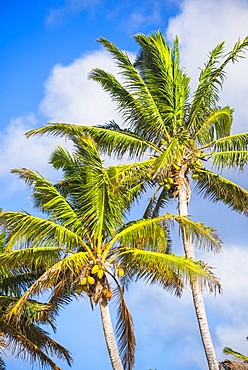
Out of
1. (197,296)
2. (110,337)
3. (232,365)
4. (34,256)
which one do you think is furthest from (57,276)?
(232,365)

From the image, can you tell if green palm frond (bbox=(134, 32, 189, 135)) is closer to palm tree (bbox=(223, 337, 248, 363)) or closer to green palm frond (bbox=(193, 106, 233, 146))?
green palm frond (bbox=(193, 106, 233, 146))

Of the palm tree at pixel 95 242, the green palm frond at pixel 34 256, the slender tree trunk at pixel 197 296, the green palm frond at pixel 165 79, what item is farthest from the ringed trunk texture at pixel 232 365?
the green palm frond at pixel 165 79

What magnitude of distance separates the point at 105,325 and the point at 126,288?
13.7ft

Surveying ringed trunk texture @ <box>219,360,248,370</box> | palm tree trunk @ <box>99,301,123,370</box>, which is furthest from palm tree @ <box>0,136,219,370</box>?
ringed trunk texture @ <box>219,360,248,370</box>

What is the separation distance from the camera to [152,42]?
21.4 meters

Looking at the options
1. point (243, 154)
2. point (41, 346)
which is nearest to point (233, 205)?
point (243, 154)

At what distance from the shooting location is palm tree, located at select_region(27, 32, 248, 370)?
790 inches

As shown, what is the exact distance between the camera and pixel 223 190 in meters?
20.9

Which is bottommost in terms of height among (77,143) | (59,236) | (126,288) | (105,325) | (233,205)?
(105,325)

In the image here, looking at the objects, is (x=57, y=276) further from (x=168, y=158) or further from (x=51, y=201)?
(x=168, y=158)

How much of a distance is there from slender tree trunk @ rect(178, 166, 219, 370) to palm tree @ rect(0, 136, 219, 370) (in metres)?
0.77

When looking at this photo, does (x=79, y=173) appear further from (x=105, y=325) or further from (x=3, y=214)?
(x=105, y=325)

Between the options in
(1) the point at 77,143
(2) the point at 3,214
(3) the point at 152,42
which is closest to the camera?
(2) the point at 3,214

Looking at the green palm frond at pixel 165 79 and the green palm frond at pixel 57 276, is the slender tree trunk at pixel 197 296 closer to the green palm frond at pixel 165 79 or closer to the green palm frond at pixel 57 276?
the green palm frond at pixel 165 79
